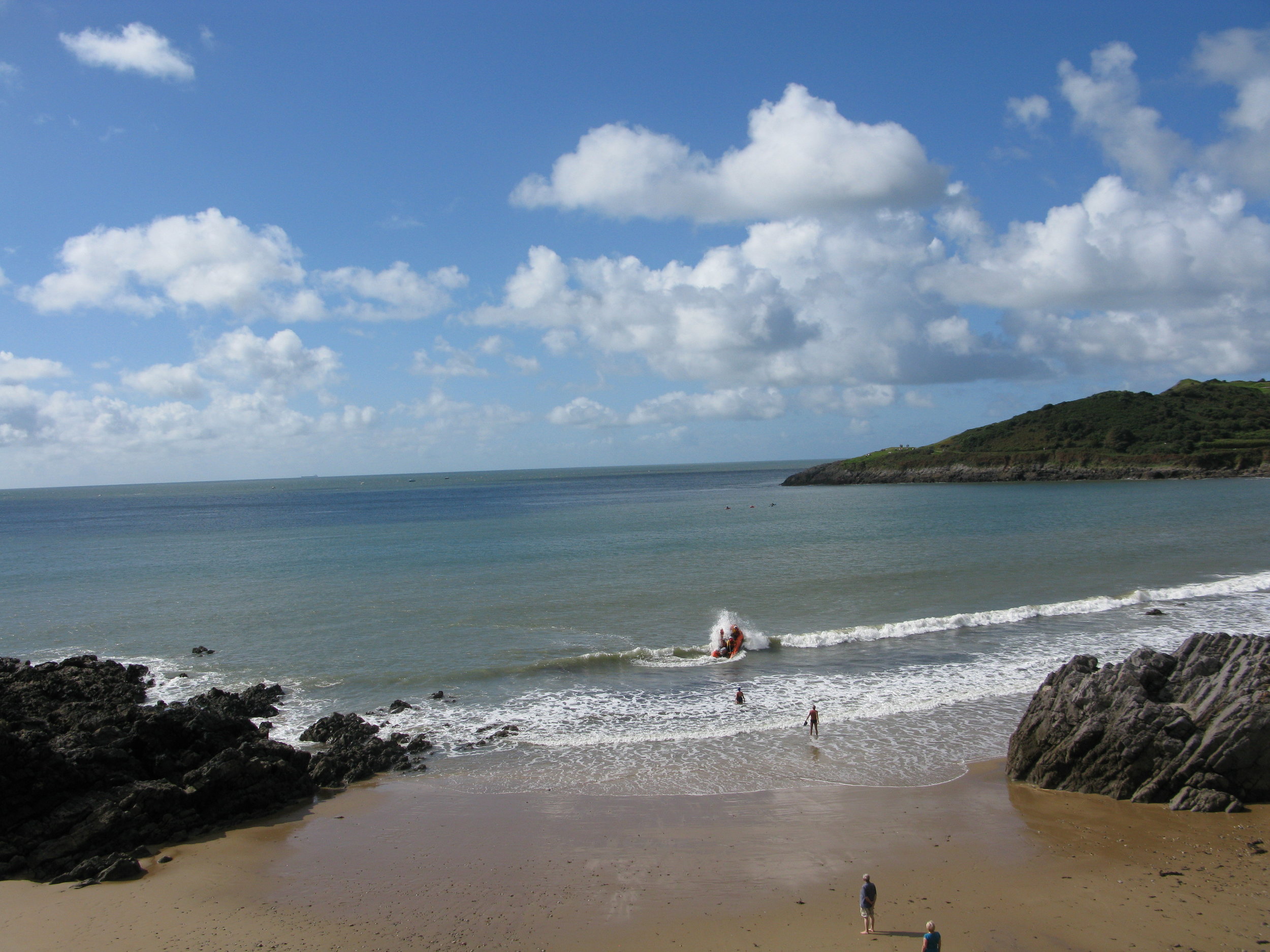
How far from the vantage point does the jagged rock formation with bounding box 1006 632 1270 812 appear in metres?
14.7

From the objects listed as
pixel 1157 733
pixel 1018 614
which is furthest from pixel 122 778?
pixel 1018 614

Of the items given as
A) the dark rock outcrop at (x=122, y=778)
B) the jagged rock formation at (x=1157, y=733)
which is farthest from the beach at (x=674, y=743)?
the dark rock outcrop at (x=122, y=778)

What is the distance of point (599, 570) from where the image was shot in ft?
147

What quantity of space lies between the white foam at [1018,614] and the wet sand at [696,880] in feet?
41.6

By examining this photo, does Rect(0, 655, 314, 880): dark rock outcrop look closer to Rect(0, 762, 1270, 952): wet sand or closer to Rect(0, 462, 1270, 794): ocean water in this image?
Rect(0, 762, 1270, 952): wet sand

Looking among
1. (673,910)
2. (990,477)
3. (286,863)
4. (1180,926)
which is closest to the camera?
(1180,926)

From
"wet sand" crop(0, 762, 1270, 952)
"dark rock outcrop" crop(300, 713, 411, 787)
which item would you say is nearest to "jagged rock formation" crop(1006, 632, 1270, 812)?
"wet sand" crop(0, 762, 1270, 952)

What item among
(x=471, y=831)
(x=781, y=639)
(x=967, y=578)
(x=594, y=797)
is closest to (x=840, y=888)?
(x=594, y=797)

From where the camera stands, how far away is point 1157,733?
15406 millimetres

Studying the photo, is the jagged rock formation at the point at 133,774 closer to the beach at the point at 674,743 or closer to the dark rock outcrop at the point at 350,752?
the dark rock outcrop at the point at 350,752

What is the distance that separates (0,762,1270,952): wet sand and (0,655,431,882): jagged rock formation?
2.22 feet

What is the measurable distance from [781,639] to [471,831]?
16739 millimetres

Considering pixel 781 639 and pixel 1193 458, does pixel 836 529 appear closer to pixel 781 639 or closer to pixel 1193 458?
pixel 781 639

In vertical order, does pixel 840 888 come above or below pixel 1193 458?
below
